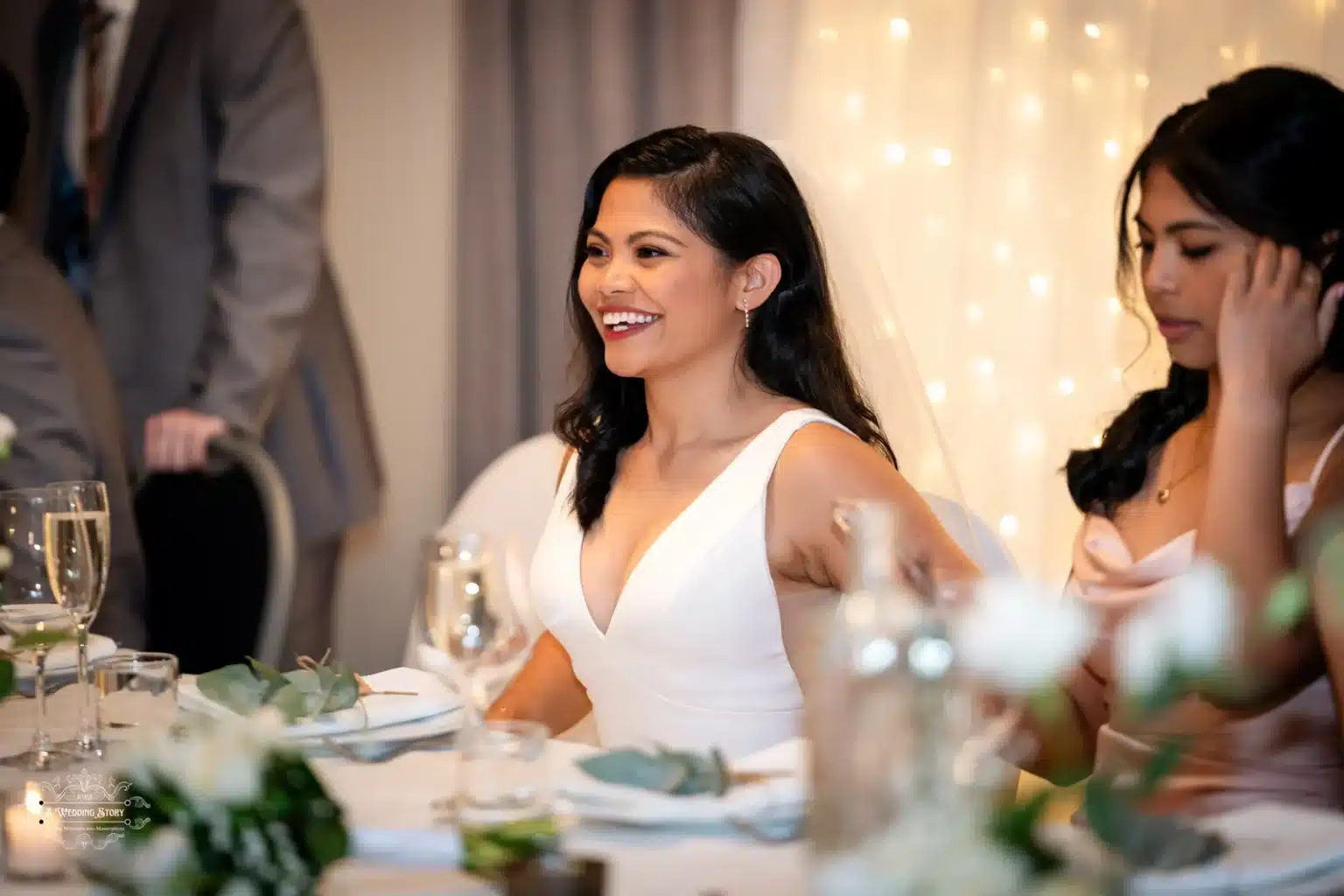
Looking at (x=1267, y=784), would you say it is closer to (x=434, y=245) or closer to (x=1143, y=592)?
(x=1143, y=592)

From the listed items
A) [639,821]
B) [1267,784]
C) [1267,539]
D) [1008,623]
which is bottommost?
[1267,784]

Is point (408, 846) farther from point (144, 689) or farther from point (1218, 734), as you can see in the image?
point (1218, 734)

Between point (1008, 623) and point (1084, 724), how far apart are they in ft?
4.15

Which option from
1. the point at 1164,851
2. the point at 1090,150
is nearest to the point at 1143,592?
the point at 1164,851

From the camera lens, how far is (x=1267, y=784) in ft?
6.17

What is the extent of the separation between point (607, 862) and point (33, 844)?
0.51m

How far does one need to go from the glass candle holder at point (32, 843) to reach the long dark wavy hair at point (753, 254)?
1132 millimetres

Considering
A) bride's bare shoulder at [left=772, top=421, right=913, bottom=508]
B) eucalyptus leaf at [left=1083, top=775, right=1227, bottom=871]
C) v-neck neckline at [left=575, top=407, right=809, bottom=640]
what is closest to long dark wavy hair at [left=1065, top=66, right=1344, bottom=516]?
bride's bare shoulder at [left=772, top=421, right=913, bottom=508]

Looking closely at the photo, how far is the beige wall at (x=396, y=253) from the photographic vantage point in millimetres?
4141

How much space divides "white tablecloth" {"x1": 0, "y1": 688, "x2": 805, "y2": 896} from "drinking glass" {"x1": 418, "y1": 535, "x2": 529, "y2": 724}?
0.13m

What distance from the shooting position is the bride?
2.21 metres

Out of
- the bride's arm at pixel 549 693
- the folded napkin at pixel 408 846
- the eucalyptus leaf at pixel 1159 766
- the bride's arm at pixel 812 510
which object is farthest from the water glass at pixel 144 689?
the eucalyptus leaf at pixel 1159 766

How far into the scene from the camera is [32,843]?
131cm

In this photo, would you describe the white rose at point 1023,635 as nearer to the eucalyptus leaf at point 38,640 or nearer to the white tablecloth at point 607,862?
the white tablecloth at point 607,862
